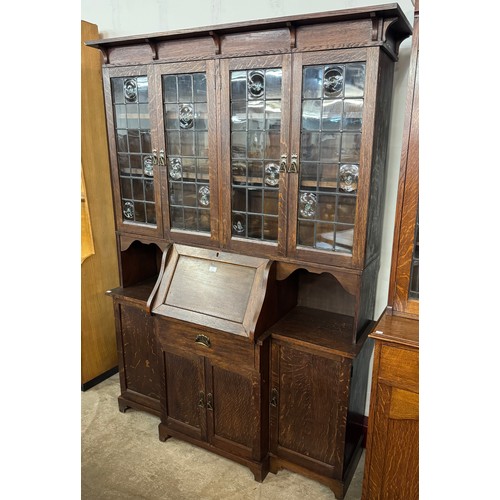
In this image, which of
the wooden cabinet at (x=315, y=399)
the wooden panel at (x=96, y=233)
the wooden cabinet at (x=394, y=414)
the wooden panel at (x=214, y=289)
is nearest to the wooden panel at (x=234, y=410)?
the wooden cabinet at (x=315, y=399)

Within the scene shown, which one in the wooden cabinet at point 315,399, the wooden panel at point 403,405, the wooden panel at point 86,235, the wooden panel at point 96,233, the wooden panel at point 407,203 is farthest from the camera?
the wooden panel at point 86,235

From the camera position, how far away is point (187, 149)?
6.72 feet

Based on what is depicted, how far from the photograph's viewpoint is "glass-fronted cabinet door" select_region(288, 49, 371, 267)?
164 centimetres

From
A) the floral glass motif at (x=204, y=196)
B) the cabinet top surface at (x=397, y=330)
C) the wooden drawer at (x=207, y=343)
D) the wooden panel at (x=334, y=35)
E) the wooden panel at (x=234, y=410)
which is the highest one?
the wooden panel at (x=334, y=35)

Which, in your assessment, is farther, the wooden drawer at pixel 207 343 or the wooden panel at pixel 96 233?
the wooden panel at pixel 96 233

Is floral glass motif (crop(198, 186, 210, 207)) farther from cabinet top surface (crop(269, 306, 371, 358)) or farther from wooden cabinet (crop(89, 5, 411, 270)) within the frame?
cabinet top surface (crop(269, 306, 371, 358))

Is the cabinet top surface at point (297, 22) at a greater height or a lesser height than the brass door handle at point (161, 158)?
greater

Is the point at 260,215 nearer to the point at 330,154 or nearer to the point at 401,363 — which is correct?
the point at 330,154

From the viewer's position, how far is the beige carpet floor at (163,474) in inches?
79.0

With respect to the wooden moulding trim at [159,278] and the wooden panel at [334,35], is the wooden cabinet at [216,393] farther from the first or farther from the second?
the wooden panel at [334,35]

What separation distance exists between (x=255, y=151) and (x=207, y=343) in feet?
3.12

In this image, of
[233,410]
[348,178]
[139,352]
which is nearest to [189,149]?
[348,178]

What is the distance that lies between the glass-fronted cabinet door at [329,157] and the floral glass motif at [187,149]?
478mm
